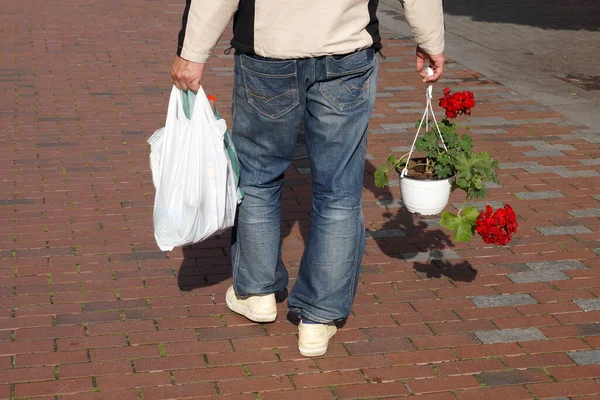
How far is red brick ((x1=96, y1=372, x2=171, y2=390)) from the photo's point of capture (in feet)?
12.5

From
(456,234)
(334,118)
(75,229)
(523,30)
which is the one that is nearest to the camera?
(334,118)

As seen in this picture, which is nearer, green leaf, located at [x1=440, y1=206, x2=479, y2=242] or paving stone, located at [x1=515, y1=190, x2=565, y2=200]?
green leaf, located at [x1=440, y1=206, x2=479, y2=242]

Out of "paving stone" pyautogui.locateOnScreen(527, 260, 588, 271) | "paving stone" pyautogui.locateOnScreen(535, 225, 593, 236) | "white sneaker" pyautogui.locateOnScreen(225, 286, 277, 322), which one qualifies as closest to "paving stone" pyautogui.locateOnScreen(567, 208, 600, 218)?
"paving stone" pyautogui.locateOnScreen(535, 225, 593, 236)

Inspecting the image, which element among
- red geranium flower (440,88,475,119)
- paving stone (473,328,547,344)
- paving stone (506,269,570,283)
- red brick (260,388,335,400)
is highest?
red geranium flower (440,88,475,119)

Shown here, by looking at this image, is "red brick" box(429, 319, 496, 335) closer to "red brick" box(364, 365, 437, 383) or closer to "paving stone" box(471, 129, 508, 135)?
"red brick" box(364, 365, 437, 383)

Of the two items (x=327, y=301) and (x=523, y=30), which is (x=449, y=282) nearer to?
(x=327, y=301)

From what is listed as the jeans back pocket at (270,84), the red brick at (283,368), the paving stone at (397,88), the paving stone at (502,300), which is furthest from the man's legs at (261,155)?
the paving stone at (397,88)

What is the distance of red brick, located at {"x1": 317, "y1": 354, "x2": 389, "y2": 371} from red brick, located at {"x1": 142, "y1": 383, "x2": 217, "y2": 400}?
0.48 meters

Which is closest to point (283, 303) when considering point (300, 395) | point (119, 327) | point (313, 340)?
point (313, 340)

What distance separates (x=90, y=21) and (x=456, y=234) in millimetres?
8784

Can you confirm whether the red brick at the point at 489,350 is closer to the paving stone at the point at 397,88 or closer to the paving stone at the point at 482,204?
the paving stone at the point at 482,204

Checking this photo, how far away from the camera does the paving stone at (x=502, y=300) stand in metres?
4.60

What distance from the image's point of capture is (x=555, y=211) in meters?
5.83

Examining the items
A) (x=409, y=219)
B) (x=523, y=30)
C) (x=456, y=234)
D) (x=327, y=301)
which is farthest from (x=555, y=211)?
(x=523, y=30)
